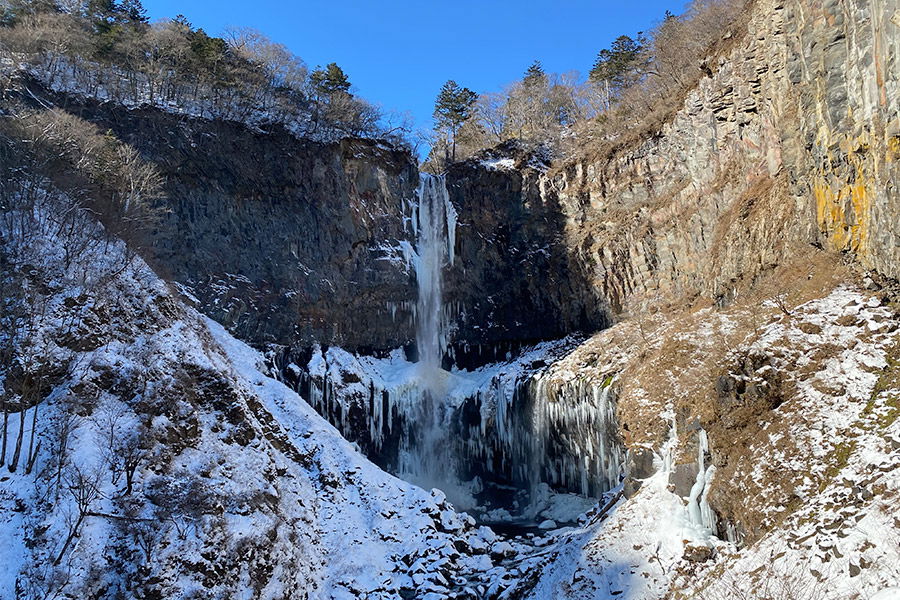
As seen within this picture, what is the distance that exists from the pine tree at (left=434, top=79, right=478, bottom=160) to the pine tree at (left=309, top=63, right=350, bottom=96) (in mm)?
9459

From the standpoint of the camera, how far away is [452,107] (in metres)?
44.0

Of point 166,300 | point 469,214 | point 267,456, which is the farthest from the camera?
point 469,214

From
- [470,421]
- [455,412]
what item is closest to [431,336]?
[455,412]

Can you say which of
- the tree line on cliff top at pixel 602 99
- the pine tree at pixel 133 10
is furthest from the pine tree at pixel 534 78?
the pine tree at pixel 133 10

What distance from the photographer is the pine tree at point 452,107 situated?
4397 centimetres

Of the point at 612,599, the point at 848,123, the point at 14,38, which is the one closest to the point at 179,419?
the point at 612,599

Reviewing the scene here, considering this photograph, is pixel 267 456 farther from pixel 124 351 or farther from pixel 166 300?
pixel 166 300

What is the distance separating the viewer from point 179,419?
16.2 m

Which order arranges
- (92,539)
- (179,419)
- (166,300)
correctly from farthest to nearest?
(166,300) → (179,419) → (92,539)

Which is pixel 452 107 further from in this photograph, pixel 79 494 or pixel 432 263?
pixel 79 494

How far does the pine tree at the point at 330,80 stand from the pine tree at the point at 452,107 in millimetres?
9459

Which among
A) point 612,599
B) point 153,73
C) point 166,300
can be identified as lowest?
point 612,599

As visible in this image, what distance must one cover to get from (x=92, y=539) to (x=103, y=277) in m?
9.13

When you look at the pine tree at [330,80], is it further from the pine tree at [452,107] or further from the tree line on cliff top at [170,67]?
the pine tree at [452,107]
